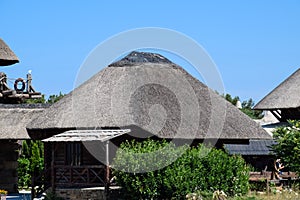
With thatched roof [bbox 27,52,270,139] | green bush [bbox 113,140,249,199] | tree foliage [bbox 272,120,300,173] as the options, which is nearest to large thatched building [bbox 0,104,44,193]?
thatched roof [bbox 27,52,270,139]

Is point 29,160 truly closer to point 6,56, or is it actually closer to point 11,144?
point 11,144

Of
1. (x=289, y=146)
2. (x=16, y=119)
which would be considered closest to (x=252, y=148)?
(x=289, y=146)

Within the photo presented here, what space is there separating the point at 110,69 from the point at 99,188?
5737mm

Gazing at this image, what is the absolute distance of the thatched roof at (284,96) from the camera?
35.2m

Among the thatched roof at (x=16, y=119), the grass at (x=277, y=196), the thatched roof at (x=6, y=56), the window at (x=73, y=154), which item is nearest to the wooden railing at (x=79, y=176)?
the window at (x=73, y=154)

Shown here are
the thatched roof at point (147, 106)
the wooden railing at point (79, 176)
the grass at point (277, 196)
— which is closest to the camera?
the grass at point (277, 196)

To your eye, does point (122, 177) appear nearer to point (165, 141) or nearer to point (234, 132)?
point (165, 141)

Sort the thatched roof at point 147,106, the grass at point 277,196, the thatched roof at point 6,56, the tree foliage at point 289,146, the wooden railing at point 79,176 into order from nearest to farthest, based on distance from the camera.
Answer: the grass at point 277,196
the wooden railing at point 79,176
the thatched roof at point 147,106
the tree foliage at point 289,146
the thatched roof at point 6,56

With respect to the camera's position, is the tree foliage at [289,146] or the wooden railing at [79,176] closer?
the wooden railing at [79,176]

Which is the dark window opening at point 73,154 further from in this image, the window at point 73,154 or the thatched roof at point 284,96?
the thatched roof at point 284,96

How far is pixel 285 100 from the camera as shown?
117ft

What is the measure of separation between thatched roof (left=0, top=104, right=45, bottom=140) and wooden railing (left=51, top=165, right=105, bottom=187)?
528 centimetres

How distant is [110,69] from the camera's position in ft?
85.4

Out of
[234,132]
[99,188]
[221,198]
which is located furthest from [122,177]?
[234,132]
